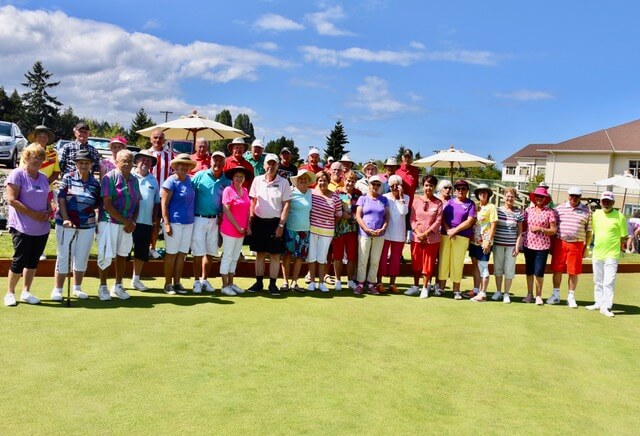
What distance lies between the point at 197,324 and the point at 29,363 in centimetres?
156

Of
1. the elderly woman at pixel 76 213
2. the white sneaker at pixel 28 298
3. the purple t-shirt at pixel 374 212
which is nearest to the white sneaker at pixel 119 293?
the elderly woman at pixel 76 213

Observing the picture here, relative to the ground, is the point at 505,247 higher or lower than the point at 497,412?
higher

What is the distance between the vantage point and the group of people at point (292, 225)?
19.3 feet

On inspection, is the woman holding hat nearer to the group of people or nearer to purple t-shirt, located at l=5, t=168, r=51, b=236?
the group of people

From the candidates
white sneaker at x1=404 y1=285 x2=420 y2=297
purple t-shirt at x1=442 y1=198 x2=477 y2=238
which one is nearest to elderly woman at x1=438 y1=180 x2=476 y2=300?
purple t-shirt at x1=442 y1=198 x2=477 y2=238

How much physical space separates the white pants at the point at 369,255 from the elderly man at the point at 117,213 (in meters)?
3.00

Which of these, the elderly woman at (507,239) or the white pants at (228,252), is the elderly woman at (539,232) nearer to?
the elderly woman at (507,239)

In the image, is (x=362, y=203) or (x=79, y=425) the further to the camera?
(x=362, y=203)

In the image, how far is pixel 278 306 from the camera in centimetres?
609

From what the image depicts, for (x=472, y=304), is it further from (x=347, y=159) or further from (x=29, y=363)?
(x=29, y=363)

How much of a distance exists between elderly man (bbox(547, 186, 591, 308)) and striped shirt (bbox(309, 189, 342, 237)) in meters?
3.13

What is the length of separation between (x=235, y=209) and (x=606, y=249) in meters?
4.85

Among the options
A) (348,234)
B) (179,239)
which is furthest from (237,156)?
(348,234)

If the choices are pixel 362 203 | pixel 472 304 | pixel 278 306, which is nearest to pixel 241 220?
pixel 278 306
